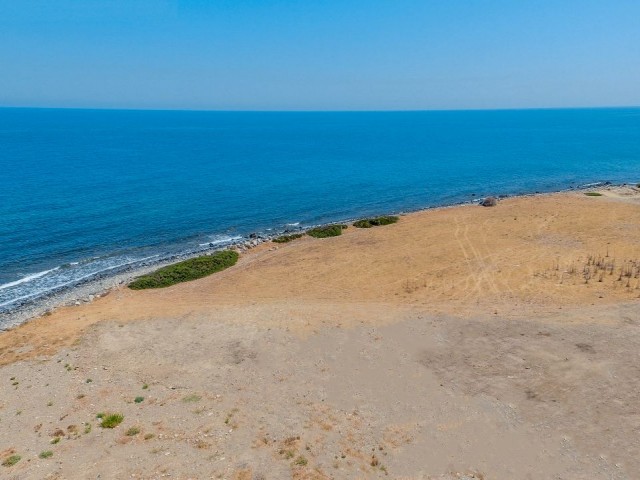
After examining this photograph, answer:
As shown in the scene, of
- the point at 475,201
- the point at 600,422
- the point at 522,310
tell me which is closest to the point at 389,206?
the point at 475,201

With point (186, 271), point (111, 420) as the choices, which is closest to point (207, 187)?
point (186, 271)

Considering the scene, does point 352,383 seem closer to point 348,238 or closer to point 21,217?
point 348,238

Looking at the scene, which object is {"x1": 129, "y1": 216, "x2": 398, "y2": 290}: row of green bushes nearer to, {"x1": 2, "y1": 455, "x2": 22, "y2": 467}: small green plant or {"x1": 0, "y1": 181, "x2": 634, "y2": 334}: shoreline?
{"x1": 0, "y1": 181, "x2": 634, "y2": 334}: shoreline

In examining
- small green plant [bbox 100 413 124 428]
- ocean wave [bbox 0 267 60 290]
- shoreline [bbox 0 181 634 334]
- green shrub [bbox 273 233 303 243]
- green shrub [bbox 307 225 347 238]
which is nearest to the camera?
small green plant [bbox 100 413 124 428]

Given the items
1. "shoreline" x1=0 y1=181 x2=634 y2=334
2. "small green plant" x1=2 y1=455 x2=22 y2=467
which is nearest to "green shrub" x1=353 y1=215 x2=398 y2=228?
"shoreline" x1=0 y1=181 x2=634 y2=334

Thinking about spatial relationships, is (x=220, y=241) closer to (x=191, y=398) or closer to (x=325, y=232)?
(x=325, y=232)

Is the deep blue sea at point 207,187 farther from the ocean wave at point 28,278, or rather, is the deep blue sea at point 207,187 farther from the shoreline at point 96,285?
the shoreline at point 96,285
